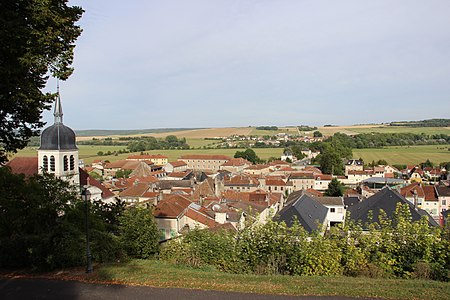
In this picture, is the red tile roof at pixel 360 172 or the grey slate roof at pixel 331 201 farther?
the red tile roof at pixel 360 172

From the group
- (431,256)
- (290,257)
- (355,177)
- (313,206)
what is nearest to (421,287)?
(431,256)

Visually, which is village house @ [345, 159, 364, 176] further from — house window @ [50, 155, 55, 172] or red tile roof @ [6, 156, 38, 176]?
house window @ [50, 155, 55, 172]

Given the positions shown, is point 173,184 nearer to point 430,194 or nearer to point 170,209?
point 170,209

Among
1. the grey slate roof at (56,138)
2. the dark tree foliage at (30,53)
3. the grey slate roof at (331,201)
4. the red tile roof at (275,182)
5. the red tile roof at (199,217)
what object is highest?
the dark tree foliage at (30,53)

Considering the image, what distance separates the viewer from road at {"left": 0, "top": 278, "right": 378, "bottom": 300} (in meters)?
9.31

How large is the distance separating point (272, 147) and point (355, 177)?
80.3 m

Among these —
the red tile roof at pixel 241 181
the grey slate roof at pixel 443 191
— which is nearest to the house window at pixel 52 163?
the red tile roof at pixel 241 181

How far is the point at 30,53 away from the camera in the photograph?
8.91 metres

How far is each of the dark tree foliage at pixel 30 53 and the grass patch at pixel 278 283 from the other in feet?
16.4

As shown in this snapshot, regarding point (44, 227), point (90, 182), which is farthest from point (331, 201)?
point (44, 227)

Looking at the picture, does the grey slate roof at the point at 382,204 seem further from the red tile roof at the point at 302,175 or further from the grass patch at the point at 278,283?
the red tile roof at the point at 302,175

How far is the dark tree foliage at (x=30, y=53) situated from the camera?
28.6ft

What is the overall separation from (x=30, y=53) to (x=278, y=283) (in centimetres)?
873

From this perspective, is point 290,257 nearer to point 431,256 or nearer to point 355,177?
point 431,256
